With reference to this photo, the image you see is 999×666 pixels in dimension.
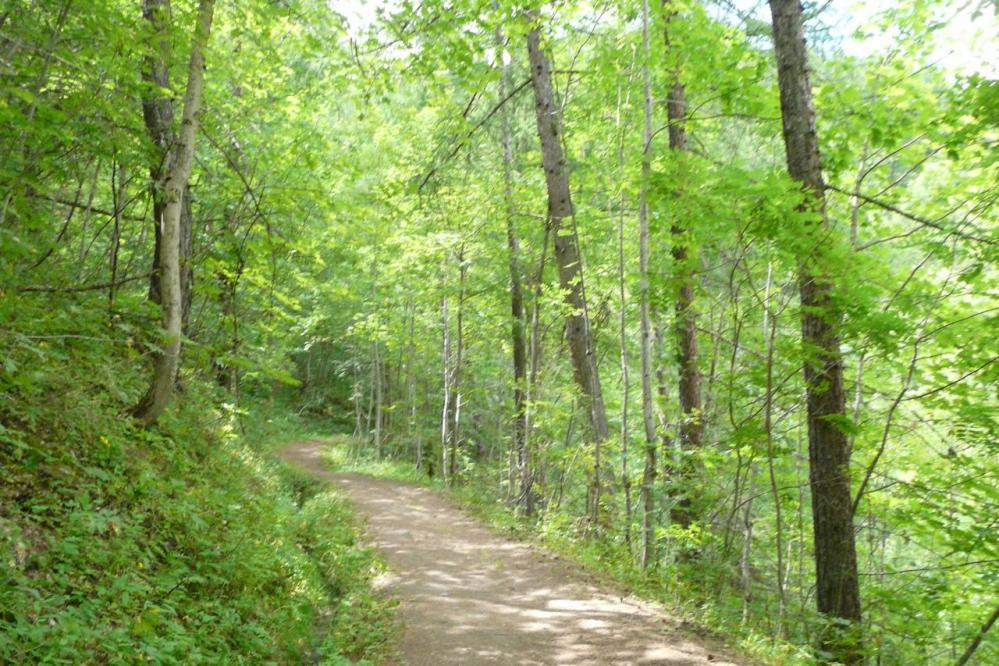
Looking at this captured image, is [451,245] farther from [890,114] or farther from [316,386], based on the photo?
[316,386]

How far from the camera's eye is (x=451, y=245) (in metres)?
15.3

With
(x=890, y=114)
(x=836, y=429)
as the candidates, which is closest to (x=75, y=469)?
(x=836, y=429)

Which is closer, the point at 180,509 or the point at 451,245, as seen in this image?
the point at 180,509

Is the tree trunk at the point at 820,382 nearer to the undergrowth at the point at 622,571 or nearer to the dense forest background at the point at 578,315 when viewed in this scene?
the dense forest background at the point at 578,315

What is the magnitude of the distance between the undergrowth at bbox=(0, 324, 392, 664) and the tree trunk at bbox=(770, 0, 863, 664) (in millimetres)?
4147

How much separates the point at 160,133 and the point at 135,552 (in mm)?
4934

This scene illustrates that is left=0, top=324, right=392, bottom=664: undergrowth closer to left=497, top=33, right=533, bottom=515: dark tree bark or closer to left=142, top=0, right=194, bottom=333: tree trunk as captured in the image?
left=142, top=0, right=194, bottom=333: tree trunk

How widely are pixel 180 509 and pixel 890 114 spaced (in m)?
8.08

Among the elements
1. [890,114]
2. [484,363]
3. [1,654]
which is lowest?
[1,654]

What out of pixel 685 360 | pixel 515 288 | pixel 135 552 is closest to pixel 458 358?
pixel 515 288

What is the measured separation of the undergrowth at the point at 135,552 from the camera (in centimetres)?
404

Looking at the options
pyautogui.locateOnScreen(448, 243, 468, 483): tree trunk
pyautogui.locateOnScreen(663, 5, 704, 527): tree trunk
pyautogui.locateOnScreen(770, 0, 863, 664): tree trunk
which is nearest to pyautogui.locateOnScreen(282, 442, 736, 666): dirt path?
pyautogui.locateOnScreen(770, 0, 863, 664): tree trunk

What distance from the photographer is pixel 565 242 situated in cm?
1145

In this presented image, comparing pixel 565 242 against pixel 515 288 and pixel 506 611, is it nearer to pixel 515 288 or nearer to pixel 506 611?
pixel 515 288
